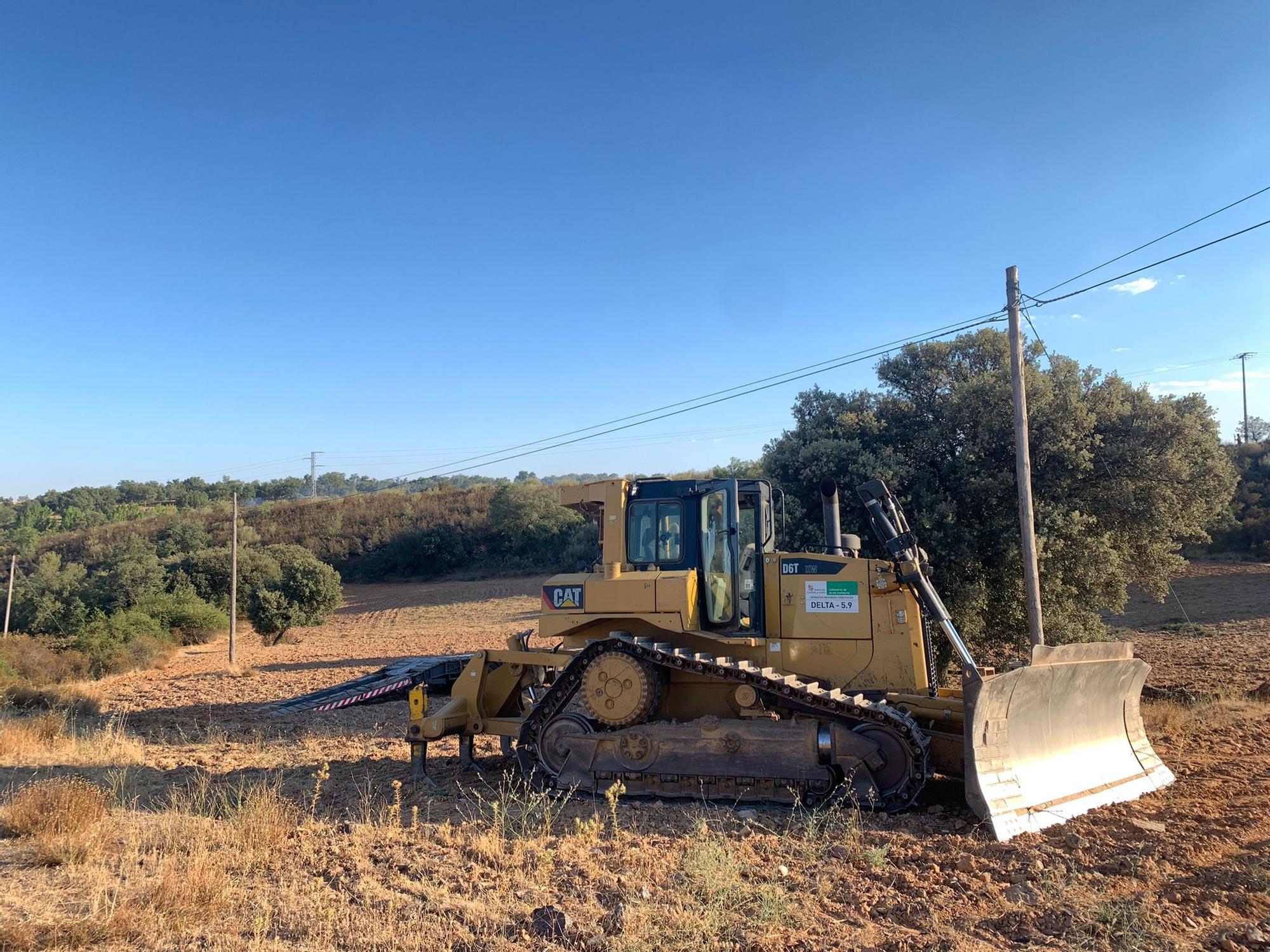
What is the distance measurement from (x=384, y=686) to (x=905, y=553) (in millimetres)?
6229

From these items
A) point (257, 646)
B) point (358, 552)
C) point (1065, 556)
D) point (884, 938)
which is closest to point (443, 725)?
point (884, 938)

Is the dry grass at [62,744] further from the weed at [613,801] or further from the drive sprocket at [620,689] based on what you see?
the weed at [613,801]

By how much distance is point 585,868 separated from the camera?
18.3ft

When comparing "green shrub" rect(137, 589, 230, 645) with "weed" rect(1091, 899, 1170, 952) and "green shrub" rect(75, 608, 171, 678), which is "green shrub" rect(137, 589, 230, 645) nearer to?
"green shrub" rect(75, 608, 171, 678)

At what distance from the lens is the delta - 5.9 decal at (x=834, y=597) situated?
8.21 m

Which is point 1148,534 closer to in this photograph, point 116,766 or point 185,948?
point 185,948

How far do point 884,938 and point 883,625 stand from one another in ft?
13.1

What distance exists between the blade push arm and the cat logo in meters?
3.06

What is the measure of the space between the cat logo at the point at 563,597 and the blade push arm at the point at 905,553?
306 centimetres

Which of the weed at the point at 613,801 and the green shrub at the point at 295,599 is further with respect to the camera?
the green shrub at the point at 295,599

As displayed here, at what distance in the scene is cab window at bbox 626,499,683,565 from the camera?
8297mm

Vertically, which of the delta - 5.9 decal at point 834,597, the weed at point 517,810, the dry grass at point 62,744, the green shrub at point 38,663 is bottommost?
the green shrub at point 38,663

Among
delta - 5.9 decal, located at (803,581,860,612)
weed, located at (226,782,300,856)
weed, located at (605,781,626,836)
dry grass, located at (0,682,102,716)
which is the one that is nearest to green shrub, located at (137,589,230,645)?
dry grass, located at (0,682,102,716)

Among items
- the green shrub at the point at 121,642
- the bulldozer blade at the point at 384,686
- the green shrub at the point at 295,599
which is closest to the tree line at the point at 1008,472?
the bulldozer blade at the point at 384,686
